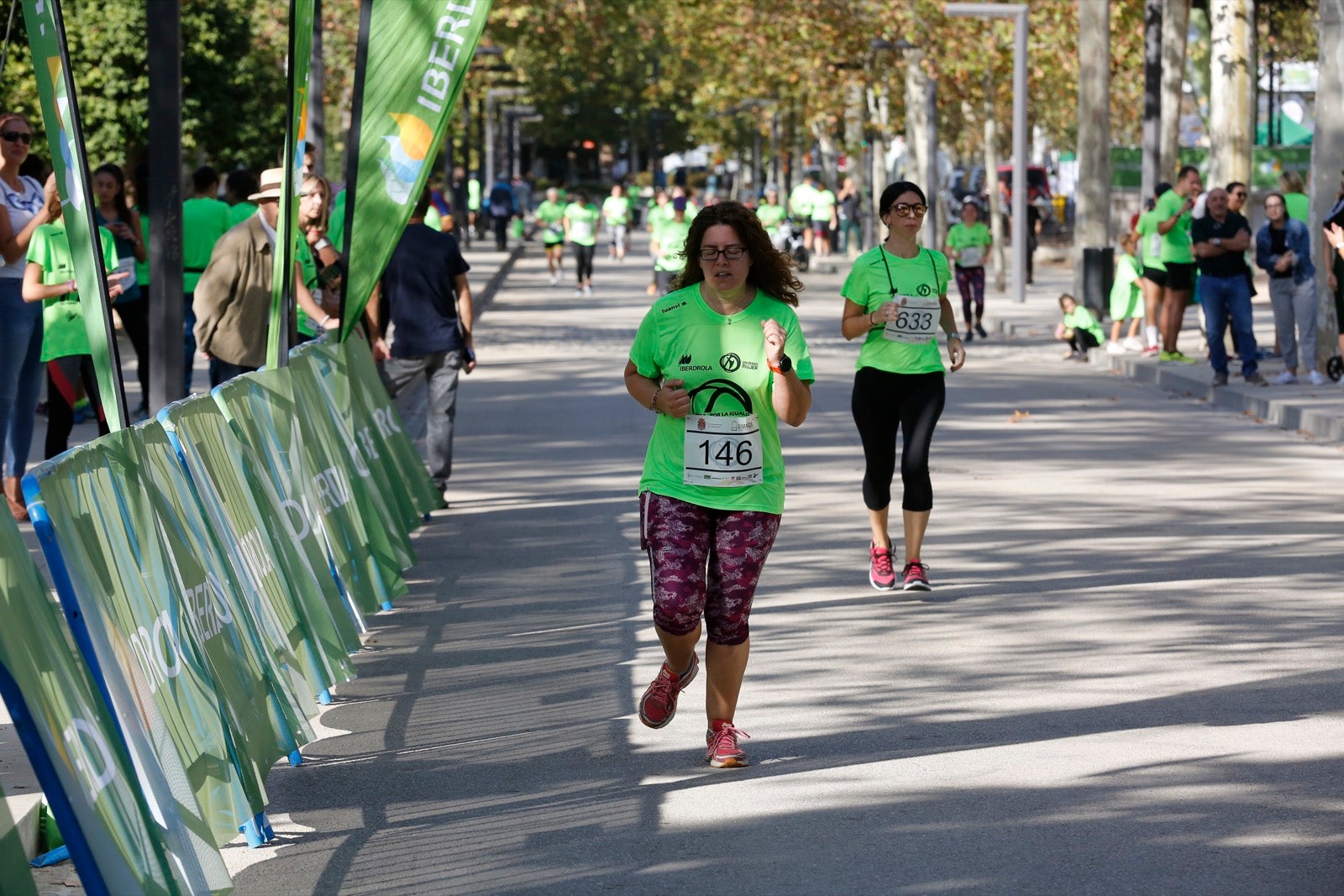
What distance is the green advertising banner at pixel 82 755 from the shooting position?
416 centimetres

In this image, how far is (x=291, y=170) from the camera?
918 centimetres

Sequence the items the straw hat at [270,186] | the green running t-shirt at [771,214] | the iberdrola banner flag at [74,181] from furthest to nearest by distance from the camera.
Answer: the green running t-shirt at [771,214]
the straw hat at [270,186]
the iberdrola banner flag at [74,181]

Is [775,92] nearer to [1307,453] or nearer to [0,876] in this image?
[1307,453]

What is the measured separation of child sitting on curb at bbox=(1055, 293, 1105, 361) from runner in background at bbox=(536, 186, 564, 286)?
16656 millimetres

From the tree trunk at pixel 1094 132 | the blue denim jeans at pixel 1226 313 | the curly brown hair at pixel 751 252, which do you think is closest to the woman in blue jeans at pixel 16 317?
the curly brown hair at pixel 751 252

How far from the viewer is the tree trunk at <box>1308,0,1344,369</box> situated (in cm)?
1906

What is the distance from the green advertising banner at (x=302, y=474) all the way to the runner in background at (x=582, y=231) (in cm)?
2468

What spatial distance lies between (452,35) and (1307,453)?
7.65 m

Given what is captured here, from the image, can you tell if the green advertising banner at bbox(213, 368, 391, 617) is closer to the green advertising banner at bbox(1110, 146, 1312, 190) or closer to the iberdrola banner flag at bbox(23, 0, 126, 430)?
the iberdrola banner flag at bbox(23, 0, 126, 430)

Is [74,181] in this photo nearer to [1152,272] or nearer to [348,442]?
[348,442]

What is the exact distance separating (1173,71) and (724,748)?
27.1m

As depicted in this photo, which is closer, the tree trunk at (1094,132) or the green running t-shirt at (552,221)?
the tree trunk at (1094,132)

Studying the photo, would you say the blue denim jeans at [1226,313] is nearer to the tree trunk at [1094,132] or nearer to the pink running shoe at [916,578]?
the tree trunk at [1094,132]

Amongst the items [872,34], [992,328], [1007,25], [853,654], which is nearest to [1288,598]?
[853,654]
